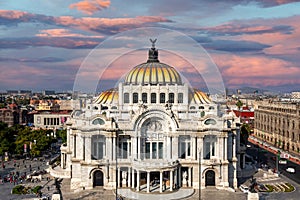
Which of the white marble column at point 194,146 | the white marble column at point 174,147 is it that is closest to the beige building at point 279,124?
the white marble column at point 194,146

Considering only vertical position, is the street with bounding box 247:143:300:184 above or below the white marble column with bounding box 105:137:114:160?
below

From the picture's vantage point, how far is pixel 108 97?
233ft

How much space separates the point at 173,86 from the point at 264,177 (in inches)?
863

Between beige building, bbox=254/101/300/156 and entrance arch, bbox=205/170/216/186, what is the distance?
121 feet

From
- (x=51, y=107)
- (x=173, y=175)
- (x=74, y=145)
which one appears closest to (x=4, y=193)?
(x=74, y=145)

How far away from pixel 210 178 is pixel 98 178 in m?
17.9

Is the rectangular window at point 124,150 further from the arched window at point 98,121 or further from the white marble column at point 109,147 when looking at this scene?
the arched window at point 98,121

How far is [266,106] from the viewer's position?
116 meters

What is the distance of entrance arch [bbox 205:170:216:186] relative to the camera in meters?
61.9

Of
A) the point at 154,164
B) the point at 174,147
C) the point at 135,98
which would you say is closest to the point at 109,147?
the point at 154,164

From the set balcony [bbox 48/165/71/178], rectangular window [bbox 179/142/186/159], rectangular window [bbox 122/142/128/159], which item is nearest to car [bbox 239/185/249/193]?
rectangular window [bbox 179/142/186/159]

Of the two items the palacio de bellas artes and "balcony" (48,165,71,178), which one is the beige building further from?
"balcony" (48,165,71,178)

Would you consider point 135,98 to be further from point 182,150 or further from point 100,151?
point 182,150

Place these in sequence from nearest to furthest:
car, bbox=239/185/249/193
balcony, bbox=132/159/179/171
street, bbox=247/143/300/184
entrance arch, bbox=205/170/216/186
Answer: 1. balcony, bbox=132/159/179/171
2. car, bbox=239/185/249/193
3. entrance arch, bbox=205/170/216/186
4. street, bbox=247/143/300/184
